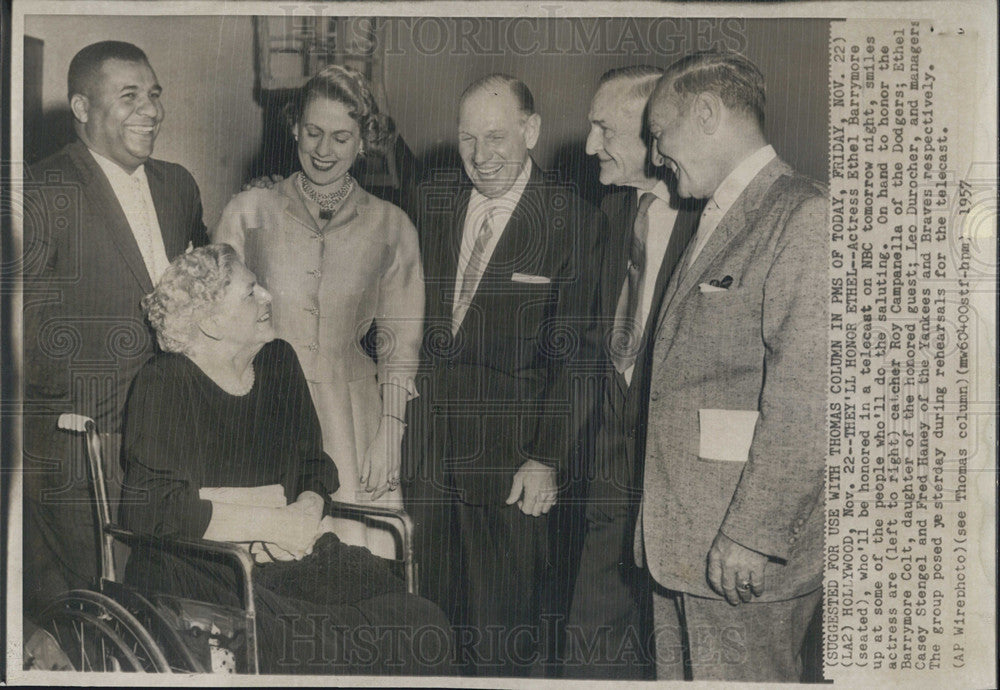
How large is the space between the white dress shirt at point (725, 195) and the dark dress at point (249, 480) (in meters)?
1.29

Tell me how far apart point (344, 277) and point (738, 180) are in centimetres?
123

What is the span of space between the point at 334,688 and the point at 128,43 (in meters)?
2.13

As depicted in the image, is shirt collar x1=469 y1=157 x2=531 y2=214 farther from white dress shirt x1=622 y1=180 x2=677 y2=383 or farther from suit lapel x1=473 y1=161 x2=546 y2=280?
white dress shirt x1=622 y1=180 x2=677 y2=383

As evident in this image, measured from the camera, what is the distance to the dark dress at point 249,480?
2799 millimetres

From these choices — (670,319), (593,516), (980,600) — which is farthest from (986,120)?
(593,516)

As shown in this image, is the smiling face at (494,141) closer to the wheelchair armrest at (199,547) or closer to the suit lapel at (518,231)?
the suit lapel at (518,231)

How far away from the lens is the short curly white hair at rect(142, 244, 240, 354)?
9.17 feet

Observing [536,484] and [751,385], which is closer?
[751,385]

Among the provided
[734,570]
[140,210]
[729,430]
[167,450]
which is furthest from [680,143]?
[167,450]

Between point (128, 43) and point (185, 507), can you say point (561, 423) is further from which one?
point (128, 43)

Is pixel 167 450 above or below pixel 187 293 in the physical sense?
below

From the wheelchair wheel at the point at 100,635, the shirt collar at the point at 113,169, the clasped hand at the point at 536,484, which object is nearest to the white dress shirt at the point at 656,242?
the clasped hand at the point at 536,484

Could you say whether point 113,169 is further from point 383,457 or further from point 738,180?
point 738,180

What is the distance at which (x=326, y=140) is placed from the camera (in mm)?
2812
